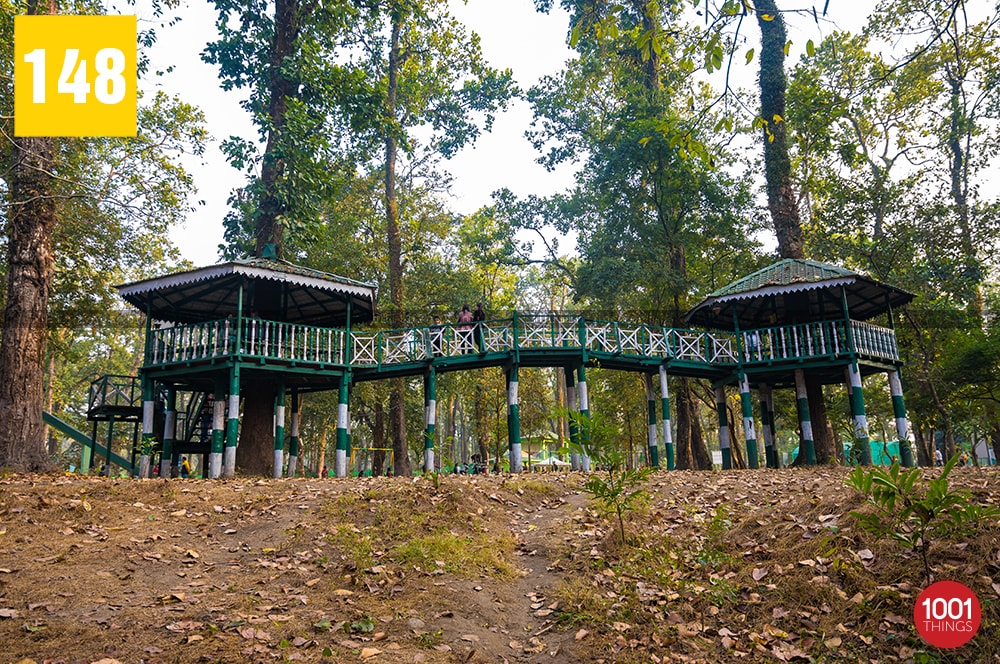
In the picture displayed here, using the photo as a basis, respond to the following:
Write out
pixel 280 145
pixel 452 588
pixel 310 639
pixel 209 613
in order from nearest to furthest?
pixel 310 639, pixel 209 613, pixel 452 588, pixel 280 145

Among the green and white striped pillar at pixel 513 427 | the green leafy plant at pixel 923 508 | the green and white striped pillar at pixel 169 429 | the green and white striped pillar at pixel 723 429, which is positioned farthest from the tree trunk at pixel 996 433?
the green and white striped pillar at pixel 169 429

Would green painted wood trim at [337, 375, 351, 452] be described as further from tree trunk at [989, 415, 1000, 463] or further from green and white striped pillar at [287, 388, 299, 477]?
tree trunk at [989, 415, 1000, 463]

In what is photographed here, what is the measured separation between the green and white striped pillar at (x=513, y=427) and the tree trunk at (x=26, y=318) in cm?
1108

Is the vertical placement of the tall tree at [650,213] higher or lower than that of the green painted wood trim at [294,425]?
higher

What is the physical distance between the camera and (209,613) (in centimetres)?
684

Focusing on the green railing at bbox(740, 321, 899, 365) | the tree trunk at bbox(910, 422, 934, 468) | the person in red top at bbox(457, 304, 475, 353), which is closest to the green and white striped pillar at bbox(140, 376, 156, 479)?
the person in red top at bbox(457, 304, 475, 353)

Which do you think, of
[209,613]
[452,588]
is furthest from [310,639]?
[452,588]

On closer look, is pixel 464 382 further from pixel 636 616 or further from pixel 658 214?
pixel 636 616

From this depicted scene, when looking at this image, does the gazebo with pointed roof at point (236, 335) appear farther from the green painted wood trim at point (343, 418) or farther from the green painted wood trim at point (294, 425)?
the green painted wood trim at point (294, 425)

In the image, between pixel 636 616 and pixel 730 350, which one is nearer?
pixel 636 616

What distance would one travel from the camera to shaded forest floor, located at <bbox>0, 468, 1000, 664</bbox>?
627 cm

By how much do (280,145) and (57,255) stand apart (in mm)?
9755

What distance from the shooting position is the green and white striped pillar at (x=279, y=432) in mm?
18469

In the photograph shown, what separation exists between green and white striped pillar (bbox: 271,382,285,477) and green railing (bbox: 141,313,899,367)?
1.63m
